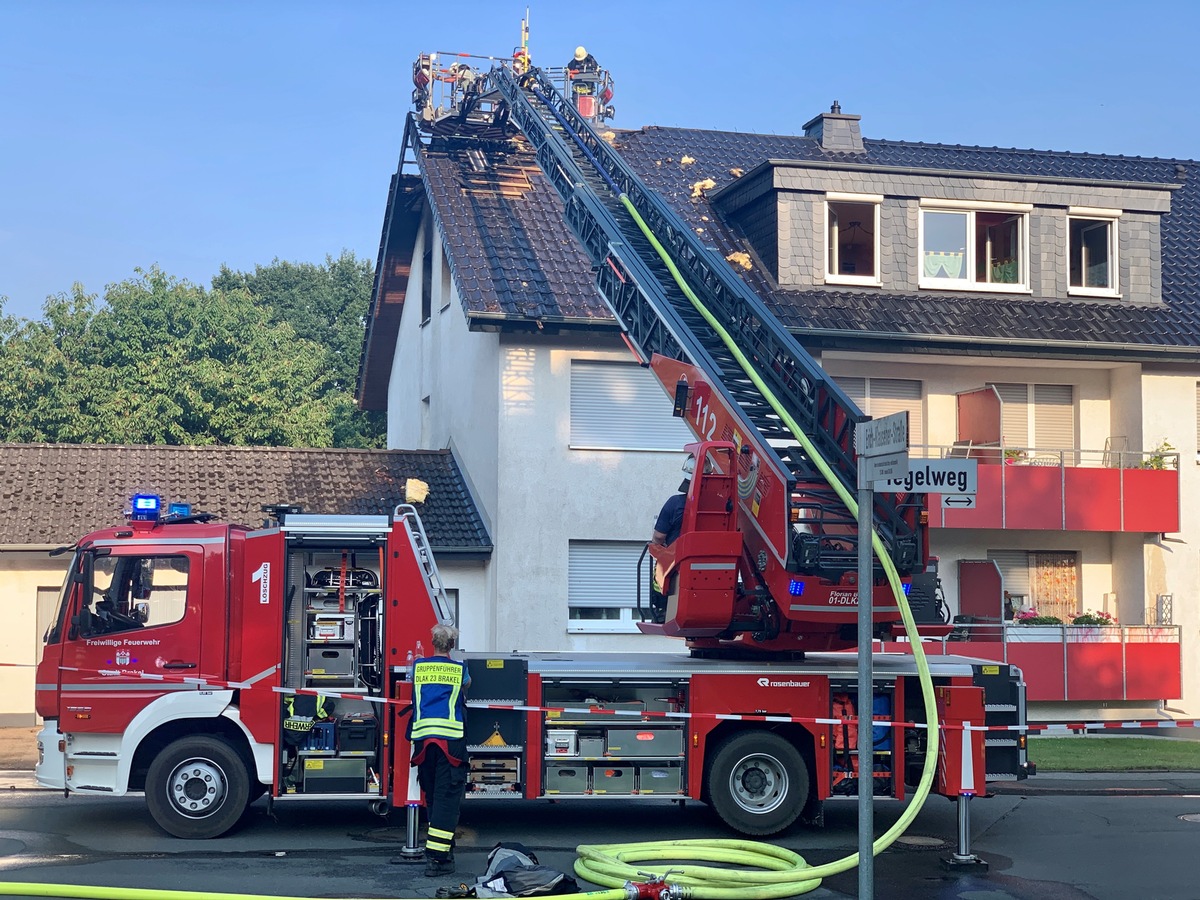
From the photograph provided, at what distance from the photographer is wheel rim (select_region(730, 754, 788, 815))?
1128cm

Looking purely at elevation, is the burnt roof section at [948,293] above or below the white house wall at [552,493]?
above

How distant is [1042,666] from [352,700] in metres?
12.5

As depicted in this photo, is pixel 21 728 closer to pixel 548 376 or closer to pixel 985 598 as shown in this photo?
pixel 548 376

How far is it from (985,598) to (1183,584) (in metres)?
3.36

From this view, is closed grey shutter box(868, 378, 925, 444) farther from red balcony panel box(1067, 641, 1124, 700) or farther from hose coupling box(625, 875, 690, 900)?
hose coupling box(625, 875, 690, 900)

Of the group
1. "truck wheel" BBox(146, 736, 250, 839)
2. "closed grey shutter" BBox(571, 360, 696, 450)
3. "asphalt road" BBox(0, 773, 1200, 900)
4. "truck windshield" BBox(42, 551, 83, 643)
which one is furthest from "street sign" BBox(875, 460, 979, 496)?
"closed grey shutter" BBox(571, 360, 696, 450)

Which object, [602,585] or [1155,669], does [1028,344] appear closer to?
[1155,669]

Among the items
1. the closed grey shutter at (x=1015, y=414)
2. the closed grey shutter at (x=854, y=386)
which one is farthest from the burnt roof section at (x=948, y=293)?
the closed grey shutter at (x=1015, y=414)

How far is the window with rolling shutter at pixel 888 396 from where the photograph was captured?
2161 centimetres

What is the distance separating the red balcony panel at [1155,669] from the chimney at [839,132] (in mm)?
11264

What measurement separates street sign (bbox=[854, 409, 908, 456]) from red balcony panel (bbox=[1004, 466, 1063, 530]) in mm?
13698

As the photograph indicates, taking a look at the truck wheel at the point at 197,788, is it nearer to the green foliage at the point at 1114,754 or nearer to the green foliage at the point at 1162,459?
the green foliage at the point at 1114,754

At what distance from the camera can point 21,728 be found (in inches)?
715

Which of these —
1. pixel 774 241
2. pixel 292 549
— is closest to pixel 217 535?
pixel 292 549
